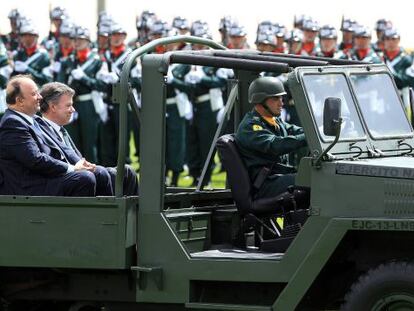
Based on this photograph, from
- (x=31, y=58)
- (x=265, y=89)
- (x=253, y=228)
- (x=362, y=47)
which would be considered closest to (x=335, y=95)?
(x=265, y=89)

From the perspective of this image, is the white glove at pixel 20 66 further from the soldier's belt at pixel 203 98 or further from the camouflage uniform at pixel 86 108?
the soldier's belt at pixel 203 98

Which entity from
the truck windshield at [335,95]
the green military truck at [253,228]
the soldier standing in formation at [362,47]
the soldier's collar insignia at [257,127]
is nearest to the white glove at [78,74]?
the soldier standing in formation at [362,47]

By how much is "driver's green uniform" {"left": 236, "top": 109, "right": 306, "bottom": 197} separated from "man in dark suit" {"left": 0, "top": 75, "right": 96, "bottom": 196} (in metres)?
1.07

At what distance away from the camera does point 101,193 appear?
11.3 metres

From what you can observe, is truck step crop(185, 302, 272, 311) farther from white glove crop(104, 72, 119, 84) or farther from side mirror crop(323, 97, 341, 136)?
white glove crop(104, 72, 119, 84)

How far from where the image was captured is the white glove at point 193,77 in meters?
22.2

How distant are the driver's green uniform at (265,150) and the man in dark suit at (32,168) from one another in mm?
1074

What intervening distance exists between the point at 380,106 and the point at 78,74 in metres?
11.7

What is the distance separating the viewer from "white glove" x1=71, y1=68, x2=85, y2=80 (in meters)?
22.3

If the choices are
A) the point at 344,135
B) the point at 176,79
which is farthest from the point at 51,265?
the point at 176,79

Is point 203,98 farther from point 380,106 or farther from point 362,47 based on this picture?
point 380,106

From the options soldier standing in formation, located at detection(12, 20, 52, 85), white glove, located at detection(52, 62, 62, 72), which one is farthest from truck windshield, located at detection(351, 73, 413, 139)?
white glove, located at detection(52, 62, 62, 72)

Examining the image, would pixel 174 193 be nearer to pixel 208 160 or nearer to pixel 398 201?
pixel 208 160

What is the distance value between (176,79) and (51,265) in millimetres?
11753
